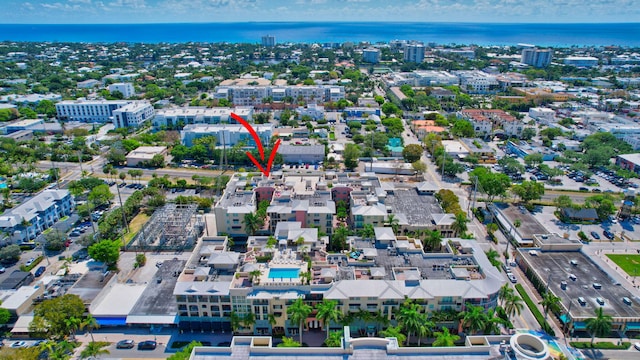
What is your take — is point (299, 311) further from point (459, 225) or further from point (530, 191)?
point (530, 191)

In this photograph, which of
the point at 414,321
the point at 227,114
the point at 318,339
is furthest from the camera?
the point at 227,114

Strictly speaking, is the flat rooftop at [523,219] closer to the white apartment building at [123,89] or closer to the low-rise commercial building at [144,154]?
the low-rise commercial building at [144,154]

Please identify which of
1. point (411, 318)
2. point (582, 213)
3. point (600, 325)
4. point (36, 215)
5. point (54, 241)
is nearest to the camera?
point (411, 318)

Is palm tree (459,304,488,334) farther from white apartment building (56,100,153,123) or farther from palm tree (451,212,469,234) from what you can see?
white apartment building (56,100,153,123)

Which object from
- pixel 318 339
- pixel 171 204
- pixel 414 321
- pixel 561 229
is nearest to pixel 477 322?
pixel 414 321

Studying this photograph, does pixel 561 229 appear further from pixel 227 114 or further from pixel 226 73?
pixel 226 73

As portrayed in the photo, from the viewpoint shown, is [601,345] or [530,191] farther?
[530,191]

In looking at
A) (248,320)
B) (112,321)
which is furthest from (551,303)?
(112,321)
